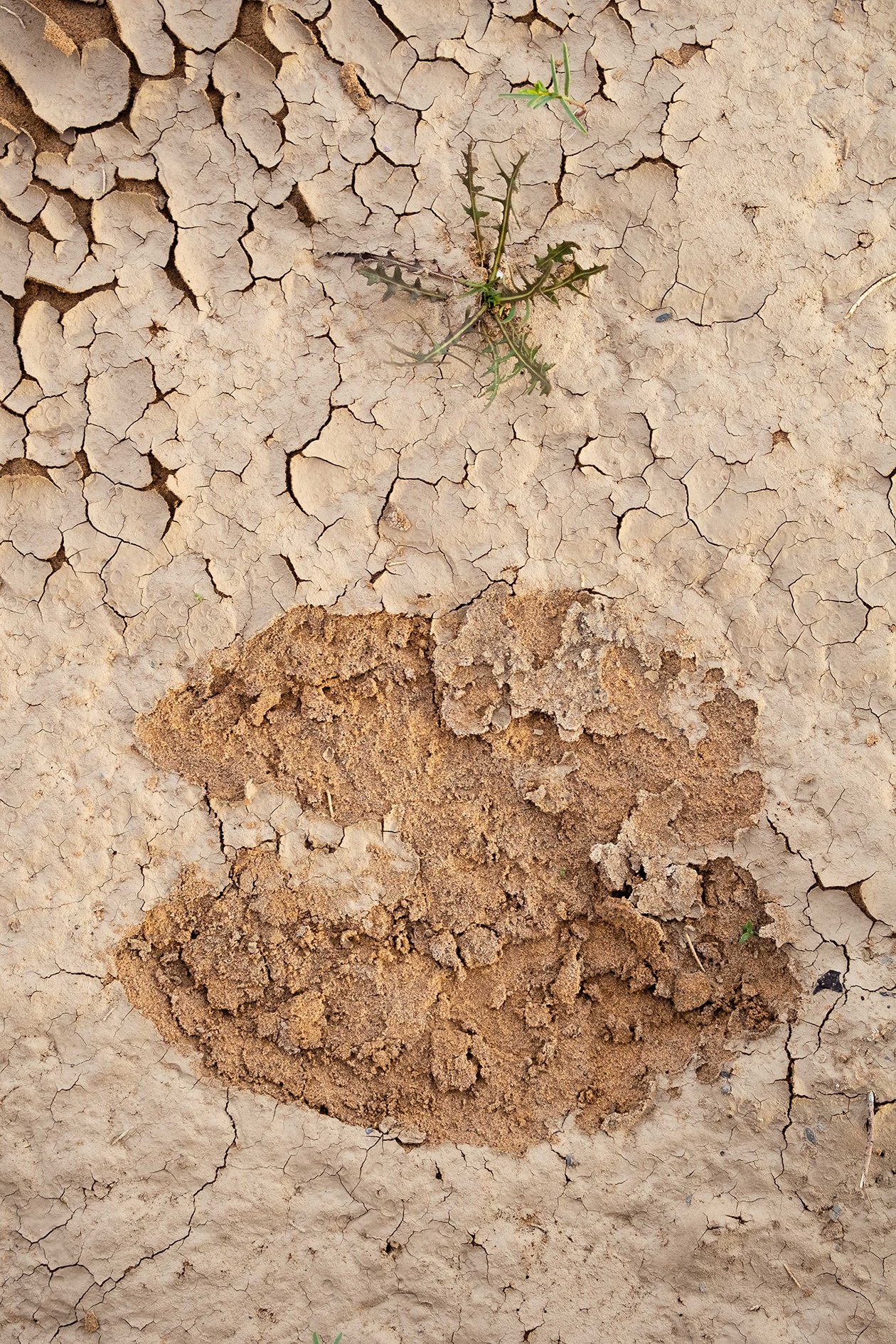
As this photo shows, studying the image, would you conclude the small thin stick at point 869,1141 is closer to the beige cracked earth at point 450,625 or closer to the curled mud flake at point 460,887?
the beige cracked earth at point 450,625

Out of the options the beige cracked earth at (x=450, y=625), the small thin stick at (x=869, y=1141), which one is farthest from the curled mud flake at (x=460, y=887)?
the small thin stick at (x=869, y=1141)

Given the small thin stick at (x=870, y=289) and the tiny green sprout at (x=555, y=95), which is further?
the small thin stick at (x=870, y=289)

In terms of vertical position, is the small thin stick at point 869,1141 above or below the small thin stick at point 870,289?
below

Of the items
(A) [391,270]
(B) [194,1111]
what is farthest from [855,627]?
(B) [194,1111]

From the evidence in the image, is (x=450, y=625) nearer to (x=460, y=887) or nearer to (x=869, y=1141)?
(x=460, y=887)

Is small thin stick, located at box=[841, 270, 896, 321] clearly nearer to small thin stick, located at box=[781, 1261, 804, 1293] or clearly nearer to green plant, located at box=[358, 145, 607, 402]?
green plant, located at box=[358, 145, 607, 402]

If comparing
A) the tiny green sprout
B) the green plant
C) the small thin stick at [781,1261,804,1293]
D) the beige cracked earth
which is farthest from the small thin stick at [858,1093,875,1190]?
the tiny green sprout

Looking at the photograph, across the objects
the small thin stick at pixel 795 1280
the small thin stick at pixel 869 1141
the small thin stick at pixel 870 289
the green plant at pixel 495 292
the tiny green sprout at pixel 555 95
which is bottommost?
the small thin stick at pixel 795 1280
